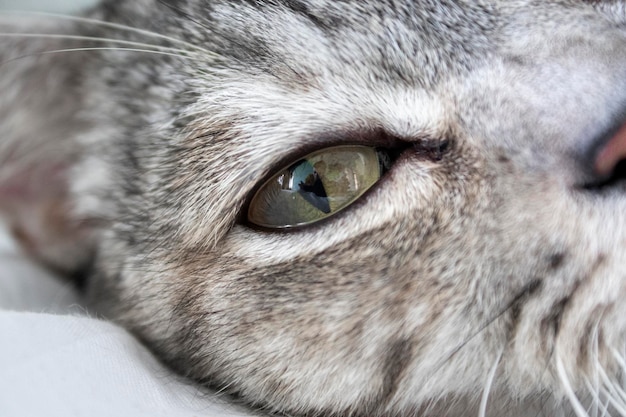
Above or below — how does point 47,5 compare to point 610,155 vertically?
below

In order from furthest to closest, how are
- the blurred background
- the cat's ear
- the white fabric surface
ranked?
1. the blurred background
2. the cat's ear
3. the white fabric surface

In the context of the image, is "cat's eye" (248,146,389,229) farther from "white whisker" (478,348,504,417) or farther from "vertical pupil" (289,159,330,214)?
"white whisker" (478,348,504,417)

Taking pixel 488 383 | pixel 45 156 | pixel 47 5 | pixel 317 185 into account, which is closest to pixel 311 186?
pixel 317 185

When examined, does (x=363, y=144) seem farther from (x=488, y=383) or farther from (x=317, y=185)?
(x=488, y=383)

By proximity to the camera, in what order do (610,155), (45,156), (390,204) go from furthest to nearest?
1. (45,156)
2. (390,204)
3. (610,155)

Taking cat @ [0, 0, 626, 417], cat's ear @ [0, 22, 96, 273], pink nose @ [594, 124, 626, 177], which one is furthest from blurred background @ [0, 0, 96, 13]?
pink nose @ [594, 124, 626, 177]

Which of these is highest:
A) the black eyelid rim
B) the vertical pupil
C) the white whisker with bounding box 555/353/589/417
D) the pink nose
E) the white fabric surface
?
the pink nose

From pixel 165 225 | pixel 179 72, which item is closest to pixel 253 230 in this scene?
pixel 165 225
